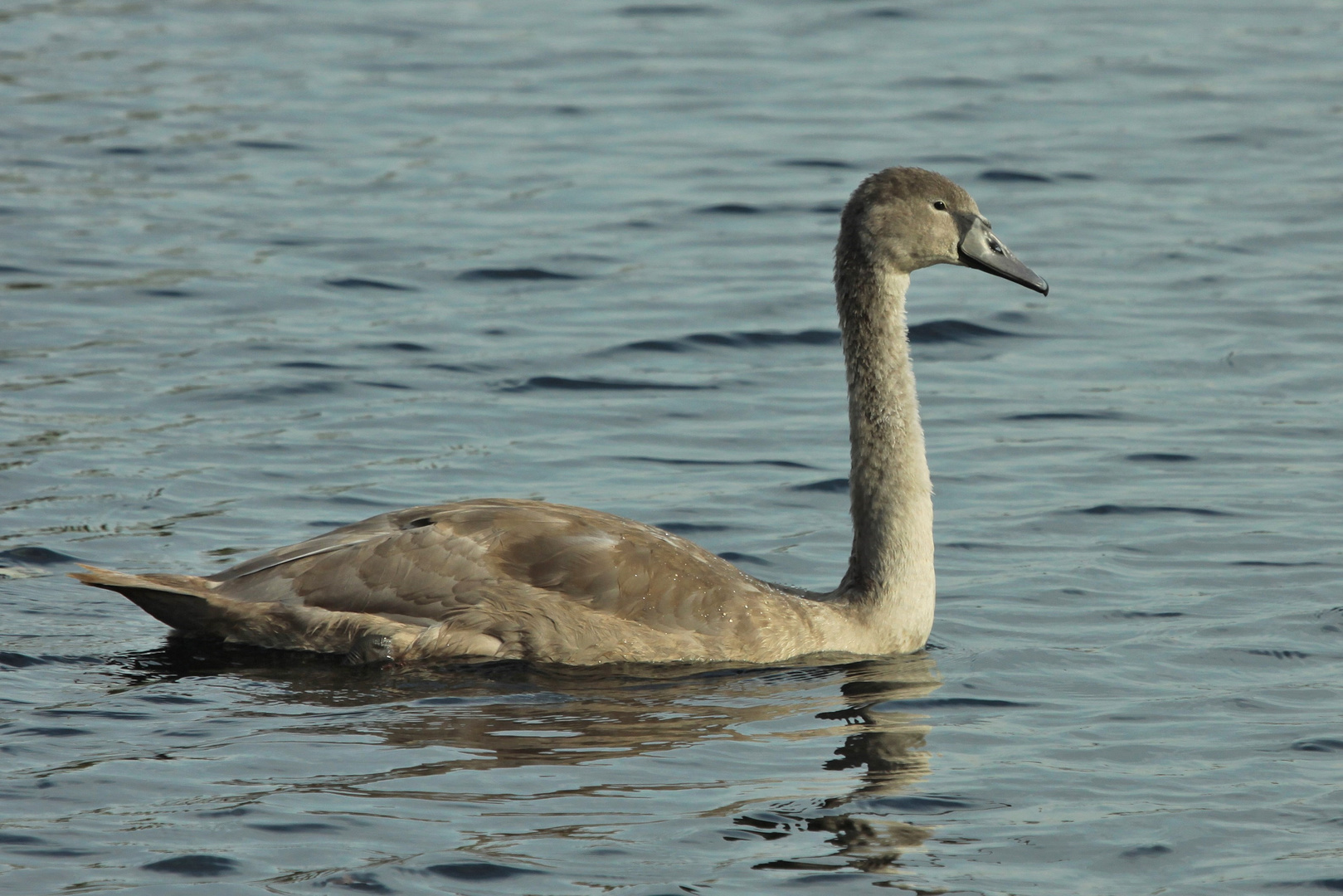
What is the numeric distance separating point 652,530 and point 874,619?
3.54ft

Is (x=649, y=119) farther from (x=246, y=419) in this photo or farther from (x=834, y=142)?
(x=246, y=419)

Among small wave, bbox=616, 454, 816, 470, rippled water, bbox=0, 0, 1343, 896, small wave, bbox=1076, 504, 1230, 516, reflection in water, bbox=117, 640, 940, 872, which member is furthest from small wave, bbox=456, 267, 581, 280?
reflection in water, bbox=117, 640, 940, 872

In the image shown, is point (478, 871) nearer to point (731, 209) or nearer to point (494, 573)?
point (494, 573)

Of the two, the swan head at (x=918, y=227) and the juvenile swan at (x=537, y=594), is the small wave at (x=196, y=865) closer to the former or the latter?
the juvenile swan at (x=537, y=594)

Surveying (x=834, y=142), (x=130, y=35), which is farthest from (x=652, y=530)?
(x=130, y=35)

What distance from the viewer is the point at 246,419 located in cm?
1277

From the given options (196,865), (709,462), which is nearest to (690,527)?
(709,462)

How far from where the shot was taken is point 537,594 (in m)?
9.02

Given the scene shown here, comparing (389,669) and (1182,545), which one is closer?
(389,669)

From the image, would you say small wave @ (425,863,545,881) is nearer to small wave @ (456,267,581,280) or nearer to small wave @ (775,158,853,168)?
small wave @ (456,267,581,280)

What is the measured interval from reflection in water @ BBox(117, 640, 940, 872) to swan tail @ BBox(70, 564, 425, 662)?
0.09 m

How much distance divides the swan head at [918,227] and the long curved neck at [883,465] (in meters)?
0.06

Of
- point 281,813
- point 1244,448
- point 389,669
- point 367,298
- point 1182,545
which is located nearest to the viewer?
point 281,813

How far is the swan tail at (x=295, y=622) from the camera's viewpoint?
8906 millimetres
